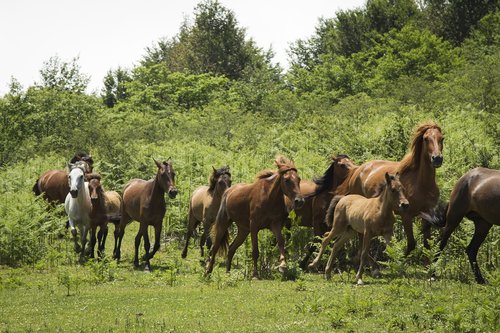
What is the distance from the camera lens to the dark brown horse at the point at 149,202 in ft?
57.3

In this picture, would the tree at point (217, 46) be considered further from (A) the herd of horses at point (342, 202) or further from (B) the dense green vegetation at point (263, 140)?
(A) the herd of horses at point (342, 202)

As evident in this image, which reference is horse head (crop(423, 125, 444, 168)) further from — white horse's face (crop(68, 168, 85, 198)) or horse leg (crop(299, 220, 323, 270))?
white horse's face (crop(68, 168, 85, 198))

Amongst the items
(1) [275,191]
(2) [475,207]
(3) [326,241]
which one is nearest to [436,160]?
(2) [475,207]

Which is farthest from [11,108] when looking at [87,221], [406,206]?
[406,206]

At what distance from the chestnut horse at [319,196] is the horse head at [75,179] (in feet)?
20.0

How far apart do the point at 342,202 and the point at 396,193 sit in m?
1.68

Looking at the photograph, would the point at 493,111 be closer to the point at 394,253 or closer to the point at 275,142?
the point at 275,142

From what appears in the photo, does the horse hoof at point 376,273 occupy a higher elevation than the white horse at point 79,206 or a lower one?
lower

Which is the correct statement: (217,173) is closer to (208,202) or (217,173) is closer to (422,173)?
(208,202)

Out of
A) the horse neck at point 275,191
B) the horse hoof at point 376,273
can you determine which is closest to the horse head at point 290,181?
the horse neck at point 275,191

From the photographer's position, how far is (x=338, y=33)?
60156mm

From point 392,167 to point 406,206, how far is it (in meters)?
3.23

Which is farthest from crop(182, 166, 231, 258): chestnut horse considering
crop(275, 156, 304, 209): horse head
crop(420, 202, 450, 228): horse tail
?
crop(420, 202, 450, 228): horse tail

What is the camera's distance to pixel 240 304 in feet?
38.3
